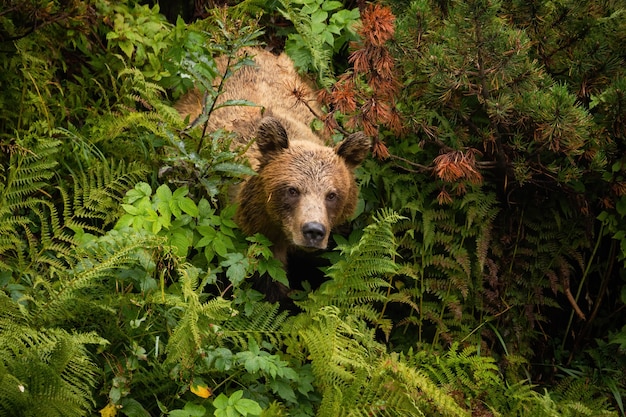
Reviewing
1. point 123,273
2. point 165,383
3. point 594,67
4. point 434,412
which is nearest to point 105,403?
point 165,383

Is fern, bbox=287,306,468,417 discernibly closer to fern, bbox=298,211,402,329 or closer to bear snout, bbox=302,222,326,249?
fern, bbox=298,211,402,329

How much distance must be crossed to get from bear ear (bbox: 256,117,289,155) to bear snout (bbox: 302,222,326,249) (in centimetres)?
76

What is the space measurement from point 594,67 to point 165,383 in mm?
3841

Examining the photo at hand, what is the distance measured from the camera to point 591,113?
6.24 m

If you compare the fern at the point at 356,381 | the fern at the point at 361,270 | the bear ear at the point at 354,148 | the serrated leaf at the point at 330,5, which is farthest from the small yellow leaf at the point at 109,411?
the serrated leaf at the point at 330,5

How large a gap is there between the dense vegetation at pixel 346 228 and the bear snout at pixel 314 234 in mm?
336

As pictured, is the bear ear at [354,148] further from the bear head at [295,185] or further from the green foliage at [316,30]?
the green foliage at [316,30]

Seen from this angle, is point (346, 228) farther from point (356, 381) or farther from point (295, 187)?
point (356, 381)

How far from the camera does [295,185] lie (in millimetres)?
6035

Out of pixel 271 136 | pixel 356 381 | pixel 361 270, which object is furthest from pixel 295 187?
pixel 356 381

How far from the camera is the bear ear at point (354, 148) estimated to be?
602 cm

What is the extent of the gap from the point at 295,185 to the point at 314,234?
48 cm

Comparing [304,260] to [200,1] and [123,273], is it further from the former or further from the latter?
[200,1]

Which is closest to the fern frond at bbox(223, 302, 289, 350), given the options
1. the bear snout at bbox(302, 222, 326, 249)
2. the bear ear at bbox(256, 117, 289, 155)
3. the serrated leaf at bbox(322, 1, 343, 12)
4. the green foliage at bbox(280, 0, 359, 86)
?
the bear snout at bbox(302, 222, 326, 249)
